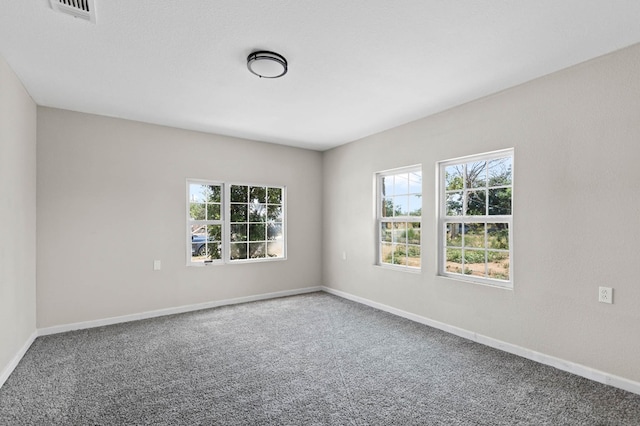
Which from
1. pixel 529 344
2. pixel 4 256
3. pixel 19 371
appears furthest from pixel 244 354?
pixel 529 344

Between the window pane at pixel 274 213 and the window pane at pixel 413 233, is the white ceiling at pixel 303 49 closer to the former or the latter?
the window pane at pixel 413 233

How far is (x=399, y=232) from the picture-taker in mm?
4496

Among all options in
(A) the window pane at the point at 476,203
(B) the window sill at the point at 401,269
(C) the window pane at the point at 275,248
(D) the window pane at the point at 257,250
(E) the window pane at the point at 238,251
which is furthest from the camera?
(C) the window pane at the point at 275,248

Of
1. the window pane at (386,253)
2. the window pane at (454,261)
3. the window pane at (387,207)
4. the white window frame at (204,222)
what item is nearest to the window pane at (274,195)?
the white window frame at (204,222)

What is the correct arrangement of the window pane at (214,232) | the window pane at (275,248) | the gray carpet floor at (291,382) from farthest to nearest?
the window pane at (275,248)
the window pane at (214,232)
the gray carpet floor at (291,382)

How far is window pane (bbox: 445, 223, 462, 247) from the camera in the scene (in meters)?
3.70

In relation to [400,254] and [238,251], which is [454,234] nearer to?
[400,254]

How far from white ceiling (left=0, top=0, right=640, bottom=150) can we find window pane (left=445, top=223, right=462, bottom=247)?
137 centimetres

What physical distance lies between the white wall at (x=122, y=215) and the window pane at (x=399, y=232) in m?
2.15

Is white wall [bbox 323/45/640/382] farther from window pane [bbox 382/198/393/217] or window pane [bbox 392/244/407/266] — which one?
window pane [bbox 382/198/393/217]

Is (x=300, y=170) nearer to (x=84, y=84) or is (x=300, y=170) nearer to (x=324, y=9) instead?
(x=84, y=84)

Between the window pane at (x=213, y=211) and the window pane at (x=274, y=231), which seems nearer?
the window pane at (x=213, y=211)

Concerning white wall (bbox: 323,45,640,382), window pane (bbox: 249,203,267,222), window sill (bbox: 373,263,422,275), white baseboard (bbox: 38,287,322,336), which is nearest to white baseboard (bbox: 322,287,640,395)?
white wall (bbox: 323,45,640,382)

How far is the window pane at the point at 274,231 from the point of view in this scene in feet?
17.5
